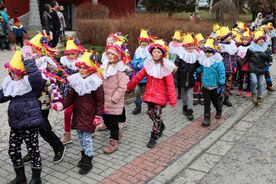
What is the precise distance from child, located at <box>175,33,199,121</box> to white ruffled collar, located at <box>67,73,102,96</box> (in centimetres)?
291

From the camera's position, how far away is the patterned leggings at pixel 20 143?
4.30m

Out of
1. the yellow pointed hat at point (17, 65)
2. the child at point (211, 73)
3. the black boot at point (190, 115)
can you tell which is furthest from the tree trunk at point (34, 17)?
the yellow pointed hat at point (17, 65)

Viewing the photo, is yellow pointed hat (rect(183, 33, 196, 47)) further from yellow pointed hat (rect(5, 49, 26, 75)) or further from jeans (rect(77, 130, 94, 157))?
yellow pointed hat (rect(5, 49, 26, 75))

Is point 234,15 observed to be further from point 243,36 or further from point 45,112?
point 45,112

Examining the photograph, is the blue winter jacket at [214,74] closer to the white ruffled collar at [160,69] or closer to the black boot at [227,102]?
the white ruffled collar at [160,69]

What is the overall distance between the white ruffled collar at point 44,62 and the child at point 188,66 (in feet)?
10.1

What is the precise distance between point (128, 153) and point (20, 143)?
1.79 meters

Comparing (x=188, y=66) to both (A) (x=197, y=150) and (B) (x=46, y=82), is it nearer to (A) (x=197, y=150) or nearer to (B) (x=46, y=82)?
(A) (x=197, y=150)

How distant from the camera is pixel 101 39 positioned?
46.8 ft

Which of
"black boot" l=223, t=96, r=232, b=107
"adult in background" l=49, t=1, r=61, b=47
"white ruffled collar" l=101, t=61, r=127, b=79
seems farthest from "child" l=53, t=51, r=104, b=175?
"adult in background" l=49, t=1, r=61, b=47

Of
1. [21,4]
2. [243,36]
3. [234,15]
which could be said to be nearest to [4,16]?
[21,4]

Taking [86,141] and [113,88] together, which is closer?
[86,141]

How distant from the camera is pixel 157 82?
5.75 metres

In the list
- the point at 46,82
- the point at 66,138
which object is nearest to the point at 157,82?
the point at 66,138
